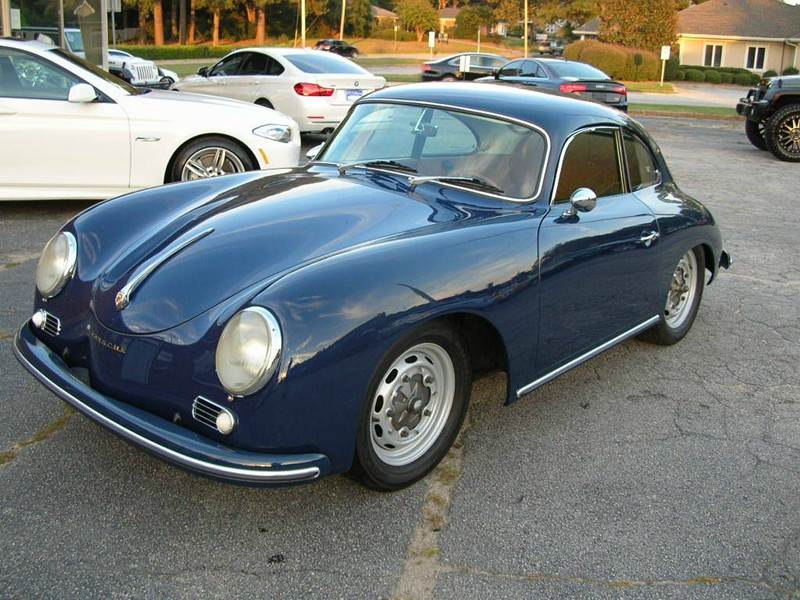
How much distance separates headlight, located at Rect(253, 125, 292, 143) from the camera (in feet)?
26.3

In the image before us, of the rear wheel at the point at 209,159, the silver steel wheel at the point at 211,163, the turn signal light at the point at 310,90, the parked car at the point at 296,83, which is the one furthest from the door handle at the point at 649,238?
the turn signal light at the point at 310,90

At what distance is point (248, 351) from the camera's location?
9.07 feet

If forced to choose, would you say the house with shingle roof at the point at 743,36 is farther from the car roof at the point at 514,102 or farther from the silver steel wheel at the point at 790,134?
the car roof at the point at 514,102

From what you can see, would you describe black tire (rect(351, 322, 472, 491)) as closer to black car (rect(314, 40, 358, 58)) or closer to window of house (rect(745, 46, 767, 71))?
black car (rect(314, 40, 358, 58))

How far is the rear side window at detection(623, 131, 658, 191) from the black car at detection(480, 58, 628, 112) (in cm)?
1265

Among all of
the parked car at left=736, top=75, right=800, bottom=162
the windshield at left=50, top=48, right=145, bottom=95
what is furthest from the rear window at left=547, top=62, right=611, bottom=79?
the windshield at left=50, top=48, right=145, bottom=95

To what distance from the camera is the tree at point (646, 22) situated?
49656mm

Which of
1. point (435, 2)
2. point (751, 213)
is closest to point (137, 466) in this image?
point (751, 213)

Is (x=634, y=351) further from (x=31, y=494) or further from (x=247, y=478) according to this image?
(x=31, y=494)

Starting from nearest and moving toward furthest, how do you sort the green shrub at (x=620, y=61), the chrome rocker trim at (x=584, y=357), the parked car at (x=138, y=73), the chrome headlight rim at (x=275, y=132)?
the chrome rocker trim at (x=584, y=357), the chrome headlight rim at (x=275, y=132), the parked car at (x=138, y=73), the green shrub at (x=620, y=61)

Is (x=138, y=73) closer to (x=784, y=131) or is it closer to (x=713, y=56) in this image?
(x=784, y=131)

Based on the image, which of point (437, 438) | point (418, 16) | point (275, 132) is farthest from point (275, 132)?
point (418, 16)

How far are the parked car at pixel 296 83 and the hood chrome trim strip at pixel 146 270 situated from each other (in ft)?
28.5

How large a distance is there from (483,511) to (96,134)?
18.5 feet
